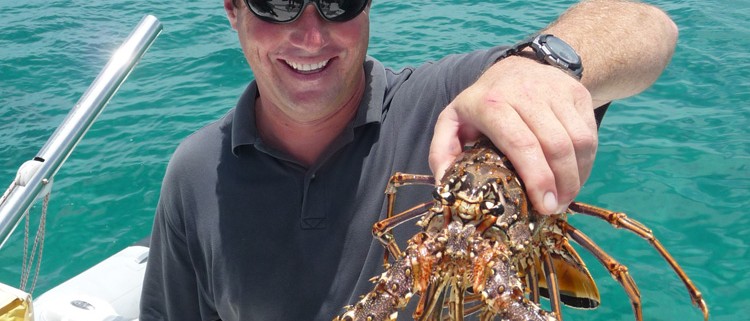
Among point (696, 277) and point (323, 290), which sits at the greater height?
point (323, 290)

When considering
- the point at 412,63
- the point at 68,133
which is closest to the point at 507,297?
the point at 68,133

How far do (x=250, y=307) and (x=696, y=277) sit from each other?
434 centimetres

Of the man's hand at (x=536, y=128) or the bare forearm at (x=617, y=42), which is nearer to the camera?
the man's hand at (x=536, y=128)

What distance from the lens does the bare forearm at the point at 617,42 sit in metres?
2.34

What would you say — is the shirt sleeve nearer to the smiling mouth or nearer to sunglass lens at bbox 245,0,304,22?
the smiling mouth

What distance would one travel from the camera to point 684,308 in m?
5.38

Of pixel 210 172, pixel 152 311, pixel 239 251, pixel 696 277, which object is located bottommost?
Result: pixel 696 277

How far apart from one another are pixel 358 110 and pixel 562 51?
42.6 inches

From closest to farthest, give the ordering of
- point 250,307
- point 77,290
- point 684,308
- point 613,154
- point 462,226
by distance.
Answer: point 462,226 < point 250,307 < point 77,290 < point 684,308 < point 613,154

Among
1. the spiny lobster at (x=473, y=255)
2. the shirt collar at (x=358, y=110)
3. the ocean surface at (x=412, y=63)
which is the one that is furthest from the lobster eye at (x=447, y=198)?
the ocean surface at (x=412, y=63)

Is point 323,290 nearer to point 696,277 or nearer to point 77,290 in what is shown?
point 77,290

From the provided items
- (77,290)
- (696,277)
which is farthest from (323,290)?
(696,277)

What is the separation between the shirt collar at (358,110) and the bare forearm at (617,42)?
798 millimetres

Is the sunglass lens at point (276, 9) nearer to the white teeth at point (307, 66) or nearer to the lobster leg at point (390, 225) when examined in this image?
the white teeth at point (307, 66)
